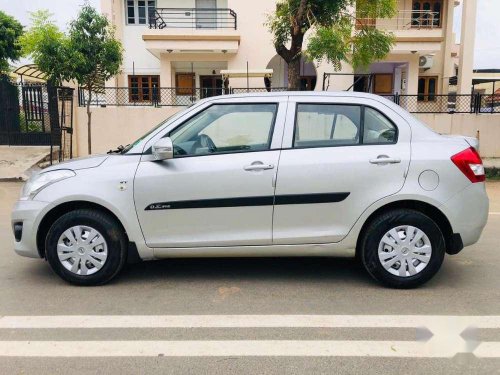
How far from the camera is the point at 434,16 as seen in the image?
78.5 ft

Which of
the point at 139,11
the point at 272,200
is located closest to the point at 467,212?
the point at 272,200

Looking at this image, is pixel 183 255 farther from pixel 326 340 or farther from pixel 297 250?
pixel 326 340

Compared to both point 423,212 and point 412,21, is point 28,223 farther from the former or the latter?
point 412,21

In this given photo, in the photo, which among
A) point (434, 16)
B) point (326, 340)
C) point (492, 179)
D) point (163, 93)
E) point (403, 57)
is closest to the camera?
point (326, 340)

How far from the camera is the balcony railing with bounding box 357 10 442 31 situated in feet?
73.5

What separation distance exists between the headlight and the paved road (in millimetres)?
877

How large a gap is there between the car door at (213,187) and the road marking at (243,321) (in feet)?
2.54

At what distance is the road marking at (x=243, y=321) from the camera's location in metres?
3.66

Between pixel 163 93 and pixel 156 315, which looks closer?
pixel 156 315

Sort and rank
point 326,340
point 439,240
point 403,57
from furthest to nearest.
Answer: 1. point 403,57
2. point 439,240
3. point 326,340

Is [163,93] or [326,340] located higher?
[163,93]

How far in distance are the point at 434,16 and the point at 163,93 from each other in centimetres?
1554

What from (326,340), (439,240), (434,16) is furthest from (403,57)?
(326,340)

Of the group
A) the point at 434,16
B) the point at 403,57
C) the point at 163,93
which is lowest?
the point at 163,93
